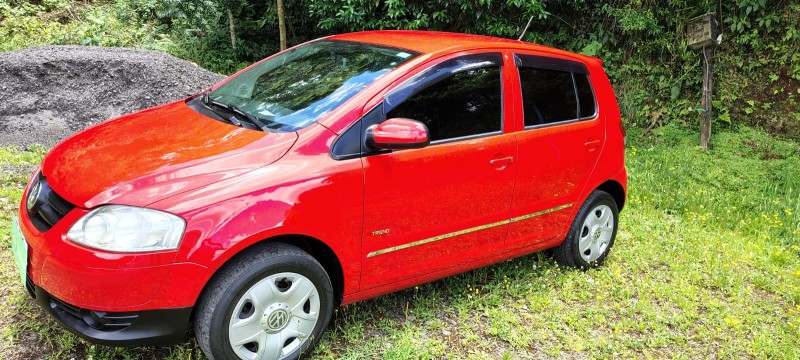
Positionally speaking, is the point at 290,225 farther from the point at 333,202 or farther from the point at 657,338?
the point at 657,338

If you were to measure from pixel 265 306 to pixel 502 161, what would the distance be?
159 centimetres

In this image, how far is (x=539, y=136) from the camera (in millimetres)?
3824

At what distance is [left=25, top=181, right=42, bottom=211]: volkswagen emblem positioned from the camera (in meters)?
2.88

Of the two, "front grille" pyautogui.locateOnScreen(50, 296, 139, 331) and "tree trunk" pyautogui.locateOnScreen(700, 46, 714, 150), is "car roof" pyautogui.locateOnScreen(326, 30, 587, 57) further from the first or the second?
"tree trunk" pyautogui.locateOnScreen(700, 46, 714, 150)

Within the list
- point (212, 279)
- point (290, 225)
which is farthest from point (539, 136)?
point (212, 279)

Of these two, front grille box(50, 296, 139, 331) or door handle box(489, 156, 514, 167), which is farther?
door handle box(489, 156, 514, 167)

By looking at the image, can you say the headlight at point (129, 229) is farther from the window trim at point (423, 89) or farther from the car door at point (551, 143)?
the car door at point (551, 143)

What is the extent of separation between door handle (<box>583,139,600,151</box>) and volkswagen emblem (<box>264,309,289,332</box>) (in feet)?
7.61

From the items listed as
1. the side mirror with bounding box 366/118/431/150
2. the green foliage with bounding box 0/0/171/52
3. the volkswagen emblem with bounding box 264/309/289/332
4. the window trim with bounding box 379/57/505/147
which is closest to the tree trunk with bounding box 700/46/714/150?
the window trim with bounding box 379/57/505/147

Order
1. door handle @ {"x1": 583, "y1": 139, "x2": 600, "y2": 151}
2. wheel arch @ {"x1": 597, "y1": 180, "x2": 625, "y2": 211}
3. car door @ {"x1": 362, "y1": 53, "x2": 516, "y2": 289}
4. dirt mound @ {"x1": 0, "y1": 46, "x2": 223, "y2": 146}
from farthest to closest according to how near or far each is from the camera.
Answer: dirt mound @ {"x1": 0, "y1": 46, "x2": 223, "y2": 146}
wheel arch @ {"x1": 597, "y1": 180, "x2": 625, "y2": 211}
door handle @ {"x1": 583, "y1": 139, "x2": 600, "y2": 151}
car door @ {"x1": 362, "y1": 53, "x2": 516, "y2": 289}

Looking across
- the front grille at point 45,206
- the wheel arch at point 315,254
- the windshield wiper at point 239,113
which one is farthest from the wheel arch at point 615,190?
the front grille at point 45,206

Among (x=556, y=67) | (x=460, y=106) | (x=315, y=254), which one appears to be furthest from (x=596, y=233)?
(x=315, y=254)

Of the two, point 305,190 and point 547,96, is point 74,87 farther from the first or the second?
point 547,96

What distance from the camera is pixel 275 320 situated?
2.91 m
